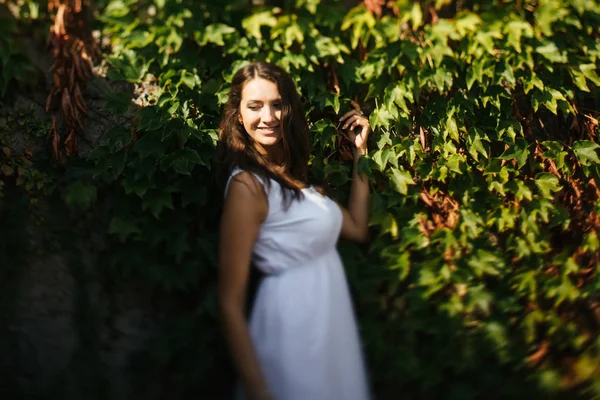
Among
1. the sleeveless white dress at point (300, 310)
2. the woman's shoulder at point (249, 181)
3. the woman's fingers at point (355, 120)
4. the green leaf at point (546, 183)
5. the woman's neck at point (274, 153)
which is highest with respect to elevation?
the woman's fingers at point (355, 120)

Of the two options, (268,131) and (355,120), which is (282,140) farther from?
(355,120)

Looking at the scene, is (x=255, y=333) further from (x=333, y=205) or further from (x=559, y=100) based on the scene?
(x=559, y=100)

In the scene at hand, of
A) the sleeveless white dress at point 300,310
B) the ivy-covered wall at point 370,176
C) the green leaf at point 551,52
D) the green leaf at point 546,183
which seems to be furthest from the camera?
the green leaf at point 551,52

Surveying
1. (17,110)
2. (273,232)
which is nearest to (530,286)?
(273,232)

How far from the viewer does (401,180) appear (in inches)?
116

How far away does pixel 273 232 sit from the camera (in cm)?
226

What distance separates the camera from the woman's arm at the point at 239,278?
6.82 ft

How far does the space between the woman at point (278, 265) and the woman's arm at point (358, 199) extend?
265 mm

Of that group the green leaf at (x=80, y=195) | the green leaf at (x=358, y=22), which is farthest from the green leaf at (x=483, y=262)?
the green leaf at (x=80, y=195)

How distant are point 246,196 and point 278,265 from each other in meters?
0.32

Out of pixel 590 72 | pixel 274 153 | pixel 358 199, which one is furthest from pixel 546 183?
pixel 274 153

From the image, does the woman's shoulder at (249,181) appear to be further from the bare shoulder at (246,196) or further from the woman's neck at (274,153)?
the woman's neck at (274,153)

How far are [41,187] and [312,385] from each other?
158 centimetres

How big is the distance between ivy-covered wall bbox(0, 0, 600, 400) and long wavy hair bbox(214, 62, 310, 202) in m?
0.25
